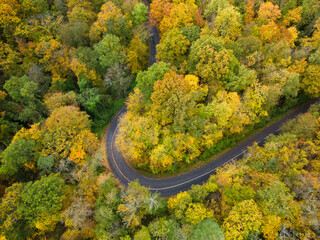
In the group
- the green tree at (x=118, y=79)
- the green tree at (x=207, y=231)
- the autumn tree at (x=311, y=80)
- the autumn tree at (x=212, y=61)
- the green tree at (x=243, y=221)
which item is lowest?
the green tree at (x=207, y=231)

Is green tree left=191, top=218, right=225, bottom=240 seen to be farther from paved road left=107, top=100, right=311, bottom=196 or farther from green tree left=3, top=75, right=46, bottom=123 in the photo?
green tree left=3, top=75, right=46, bottom=123

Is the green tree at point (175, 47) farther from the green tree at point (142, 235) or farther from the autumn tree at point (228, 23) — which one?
the green tree at point (142, 235)

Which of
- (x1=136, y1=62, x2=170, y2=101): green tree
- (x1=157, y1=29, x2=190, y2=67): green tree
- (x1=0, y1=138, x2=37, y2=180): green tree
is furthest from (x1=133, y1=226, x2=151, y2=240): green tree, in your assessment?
(x1=157, y1=29, x2=190, y2=67): green tree

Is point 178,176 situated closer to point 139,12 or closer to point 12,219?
point 12,219

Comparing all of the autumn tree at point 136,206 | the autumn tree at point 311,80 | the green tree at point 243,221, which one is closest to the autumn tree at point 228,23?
the autumn tree at point 311,80

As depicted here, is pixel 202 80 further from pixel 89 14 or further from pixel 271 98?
pixel 89 14
